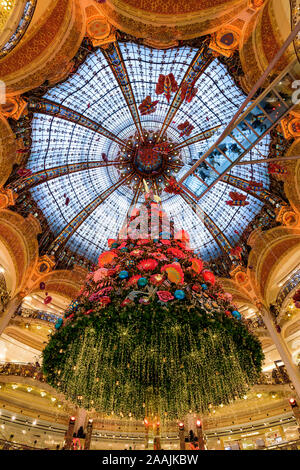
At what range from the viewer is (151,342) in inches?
241

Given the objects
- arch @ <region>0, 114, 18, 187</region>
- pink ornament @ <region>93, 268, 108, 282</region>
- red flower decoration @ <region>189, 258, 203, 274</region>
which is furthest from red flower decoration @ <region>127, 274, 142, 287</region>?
arch @ <region>0, 114, 18, 187</region>

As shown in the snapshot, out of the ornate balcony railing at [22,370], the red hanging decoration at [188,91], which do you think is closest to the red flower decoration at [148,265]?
the red hanging decoration at [188,91]

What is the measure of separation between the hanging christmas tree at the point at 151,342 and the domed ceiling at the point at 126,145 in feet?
25.3

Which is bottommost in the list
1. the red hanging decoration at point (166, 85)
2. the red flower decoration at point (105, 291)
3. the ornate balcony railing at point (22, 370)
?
the red flower decoration at point (105, 291)

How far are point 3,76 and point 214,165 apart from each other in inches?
291

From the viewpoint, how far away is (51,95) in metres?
11.2

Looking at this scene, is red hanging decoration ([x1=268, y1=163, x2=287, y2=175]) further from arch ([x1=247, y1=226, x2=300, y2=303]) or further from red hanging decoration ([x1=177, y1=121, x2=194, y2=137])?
red hanging decoration ([x1=177, y1=121, x2=194, y2=137])

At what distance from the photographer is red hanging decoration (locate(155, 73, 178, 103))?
1117 cm

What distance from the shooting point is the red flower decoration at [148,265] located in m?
6.53

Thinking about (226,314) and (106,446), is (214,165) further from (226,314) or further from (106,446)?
(106,446)

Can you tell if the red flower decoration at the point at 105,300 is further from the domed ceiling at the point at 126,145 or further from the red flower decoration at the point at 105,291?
the domed ceiling at the point at 126,145

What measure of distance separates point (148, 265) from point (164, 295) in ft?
3.84

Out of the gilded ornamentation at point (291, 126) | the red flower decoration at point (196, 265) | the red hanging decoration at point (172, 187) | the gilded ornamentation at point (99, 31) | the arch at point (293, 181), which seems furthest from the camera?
the red hanging decoration at point (172, 187)

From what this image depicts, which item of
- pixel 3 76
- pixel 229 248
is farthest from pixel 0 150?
pixel 229 248
